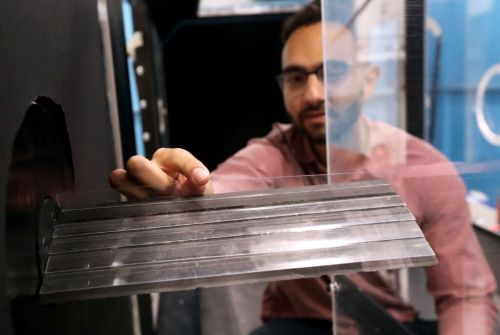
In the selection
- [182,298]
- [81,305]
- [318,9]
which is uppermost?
[318,9]

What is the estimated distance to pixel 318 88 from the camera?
111cm

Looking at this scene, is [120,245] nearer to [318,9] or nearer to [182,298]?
[318,9]

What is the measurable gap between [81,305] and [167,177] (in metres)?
0.20

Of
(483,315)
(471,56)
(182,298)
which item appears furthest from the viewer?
(182,298)

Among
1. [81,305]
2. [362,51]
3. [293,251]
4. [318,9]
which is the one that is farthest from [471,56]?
[81,305]

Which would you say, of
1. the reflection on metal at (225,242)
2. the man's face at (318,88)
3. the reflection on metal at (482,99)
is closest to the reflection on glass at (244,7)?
the man's face at (318,88)

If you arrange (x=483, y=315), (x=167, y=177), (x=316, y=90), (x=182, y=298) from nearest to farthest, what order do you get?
1. (x=167, y=177)
2. (x=483, y=315)
3. (x=316, y=90)
4. (x=182, y=298)

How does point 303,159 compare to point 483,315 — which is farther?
point 303,159

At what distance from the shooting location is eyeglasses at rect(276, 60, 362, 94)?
111 cm

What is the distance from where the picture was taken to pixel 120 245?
1.25 feet

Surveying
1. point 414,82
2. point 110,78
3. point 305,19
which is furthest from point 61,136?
point 414,82

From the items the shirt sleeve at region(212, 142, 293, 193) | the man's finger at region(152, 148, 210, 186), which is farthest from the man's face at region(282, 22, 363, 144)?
the man's finger at region(152, 148, 210, 186)

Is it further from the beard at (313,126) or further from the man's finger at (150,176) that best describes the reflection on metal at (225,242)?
the beard at (313,126)

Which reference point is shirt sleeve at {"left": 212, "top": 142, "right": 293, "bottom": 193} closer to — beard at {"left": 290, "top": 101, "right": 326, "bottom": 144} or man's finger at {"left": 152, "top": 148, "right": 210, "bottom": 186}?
beard at {"left": 290, "top": 101, "right": 326, "bottom": 144}
